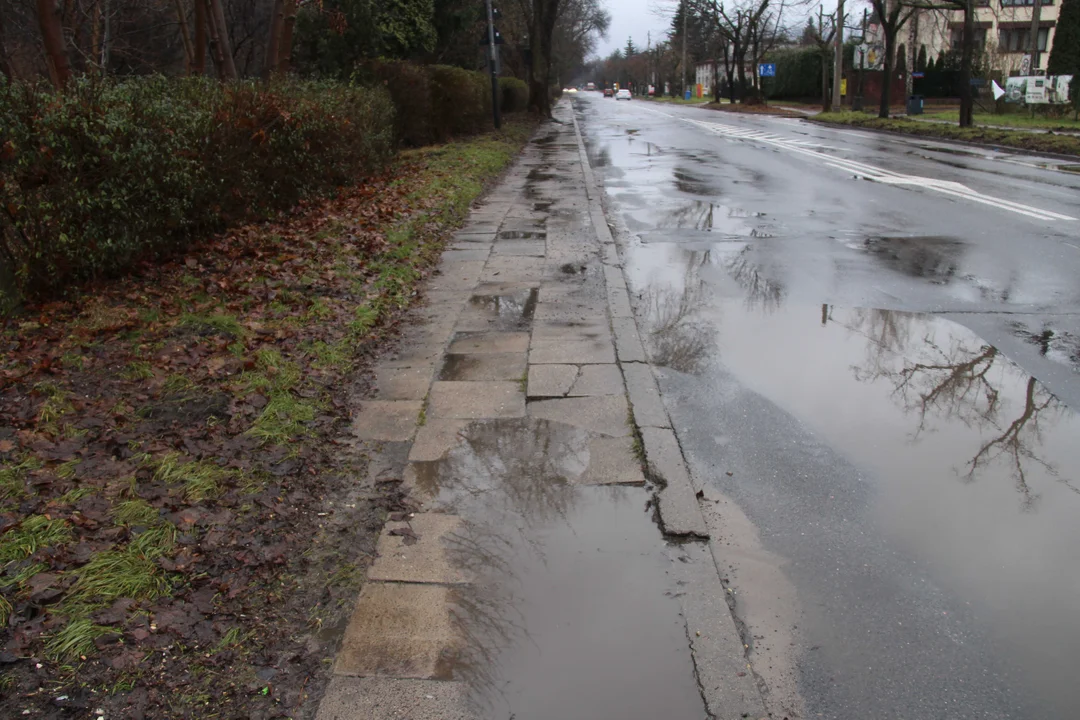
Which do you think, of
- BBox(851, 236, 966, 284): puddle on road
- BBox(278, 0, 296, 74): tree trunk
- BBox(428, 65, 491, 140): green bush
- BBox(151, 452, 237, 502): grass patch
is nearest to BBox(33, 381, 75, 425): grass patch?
BBox(151, 452, 237, 502): grass patch

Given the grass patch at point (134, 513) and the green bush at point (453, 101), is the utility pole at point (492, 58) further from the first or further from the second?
the grass patch at point (134, 513)

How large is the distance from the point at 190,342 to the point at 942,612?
518 cm

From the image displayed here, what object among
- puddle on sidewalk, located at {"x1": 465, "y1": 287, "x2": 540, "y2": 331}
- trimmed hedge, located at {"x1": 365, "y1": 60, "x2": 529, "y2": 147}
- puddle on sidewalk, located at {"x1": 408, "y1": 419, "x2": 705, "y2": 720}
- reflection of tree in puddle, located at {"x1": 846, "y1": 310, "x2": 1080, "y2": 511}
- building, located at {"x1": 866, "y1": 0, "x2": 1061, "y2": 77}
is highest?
building, located at {"x1": 866, "y1": 0, "x2": 1061, "y2": 77}

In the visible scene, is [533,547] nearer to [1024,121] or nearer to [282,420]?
[282,420]

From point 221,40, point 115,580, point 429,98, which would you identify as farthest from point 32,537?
point 429,98

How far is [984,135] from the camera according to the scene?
24875 mm

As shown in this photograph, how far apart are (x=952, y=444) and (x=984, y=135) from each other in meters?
23.8

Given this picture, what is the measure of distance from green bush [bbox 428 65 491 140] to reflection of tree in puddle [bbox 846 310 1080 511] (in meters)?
15.8

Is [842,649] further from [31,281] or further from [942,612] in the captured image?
[31,281]

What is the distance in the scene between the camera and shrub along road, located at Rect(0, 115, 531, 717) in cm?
299

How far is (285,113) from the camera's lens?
1003cm

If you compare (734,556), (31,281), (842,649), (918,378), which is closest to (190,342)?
(31,281)

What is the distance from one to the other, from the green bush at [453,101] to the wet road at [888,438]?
10709 mm

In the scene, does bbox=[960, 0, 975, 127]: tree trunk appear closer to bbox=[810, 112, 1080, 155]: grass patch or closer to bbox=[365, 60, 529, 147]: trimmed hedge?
bbox=[810, 112, 1080, 155]: grass patch
